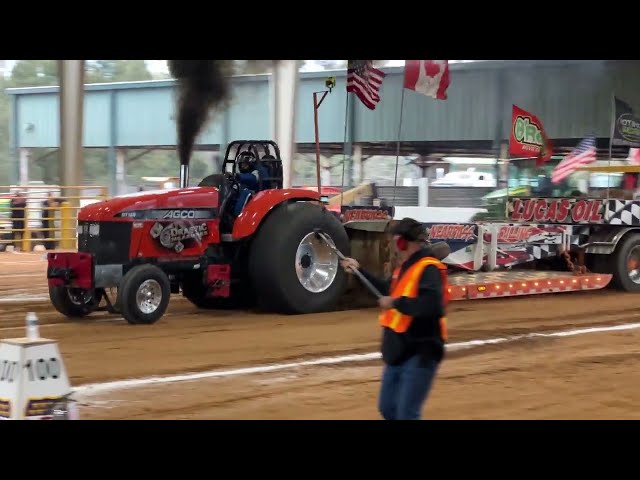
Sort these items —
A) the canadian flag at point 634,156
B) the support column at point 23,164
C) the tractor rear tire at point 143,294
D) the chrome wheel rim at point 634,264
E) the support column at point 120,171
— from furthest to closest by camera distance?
the support column at point 23,164
the support column at point 120,171
the canadian flag at point 634,156
the chrome wheel rim at point 634,264
the tractor rear tire at point 143,294

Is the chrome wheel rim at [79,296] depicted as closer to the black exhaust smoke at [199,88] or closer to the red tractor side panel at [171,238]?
the red tractor side panel at [171,238]

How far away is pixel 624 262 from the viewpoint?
13.8 metres

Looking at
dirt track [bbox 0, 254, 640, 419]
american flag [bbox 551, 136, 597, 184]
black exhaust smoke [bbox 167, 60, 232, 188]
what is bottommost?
dirt track [bbox 0, 254, 640, 419]

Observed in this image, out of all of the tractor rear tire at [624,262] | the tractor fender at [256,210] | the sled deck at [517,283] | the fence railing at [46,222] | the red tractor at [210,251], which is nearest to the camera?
the red tractor at [210,251]

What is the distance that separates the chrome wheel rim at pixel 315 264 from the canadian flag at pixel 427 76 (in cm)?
655

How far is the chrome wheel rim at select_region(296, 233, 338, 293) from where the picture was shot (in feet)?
35.4

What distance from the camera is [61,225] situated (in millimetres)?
22109

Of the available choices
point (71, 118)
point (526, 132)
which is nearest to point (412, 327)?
point (526, 132)

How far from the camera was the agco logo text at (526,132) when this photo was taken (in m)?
14.9

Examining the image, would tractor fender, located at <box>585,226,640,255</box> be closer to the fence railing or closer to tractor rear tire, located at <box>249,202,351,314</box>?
tractor rear tire, located at <box>249,202,351,314</box>

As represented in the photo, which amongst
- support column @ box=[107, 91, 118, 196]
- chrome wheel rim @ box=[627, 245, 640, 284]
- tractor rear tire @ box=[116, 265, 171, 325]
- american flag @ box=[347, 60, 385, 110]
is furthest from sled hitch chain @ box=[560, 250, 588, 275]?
support column @ box=[107, 91, 118, 196]

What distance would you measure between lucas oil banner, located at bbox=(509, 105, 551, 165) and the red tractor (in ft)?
15.7

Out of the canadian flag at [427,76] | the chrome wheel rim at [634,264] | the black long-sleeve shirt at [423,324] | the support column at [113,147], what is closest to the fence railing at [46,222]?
the canadian flag at [427,76]
